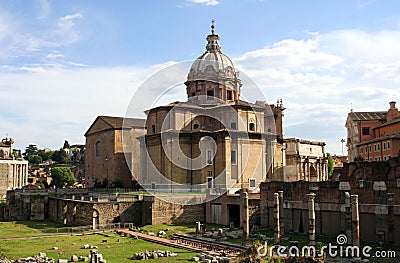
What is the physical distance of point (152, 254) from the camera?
23.2 m

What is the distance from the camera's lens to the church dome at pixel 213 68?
54.5 meters

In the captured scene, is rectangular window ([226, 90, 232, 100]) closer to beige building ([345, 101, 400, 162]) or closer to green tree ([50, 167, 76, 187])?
beige building ([345, 101, 400, 162])

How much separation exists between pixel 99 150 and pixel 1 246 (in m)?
→ 34.7

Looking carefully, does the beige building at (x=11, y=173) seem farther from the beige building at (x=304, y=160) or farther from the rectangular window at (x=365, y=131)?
the rectangular window at (x=365, y=131)

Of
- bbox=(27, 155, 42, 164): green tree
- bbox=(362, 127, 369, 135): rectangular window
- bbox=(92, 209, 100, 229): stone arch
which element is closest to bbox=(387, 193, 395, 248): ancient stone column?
bbox=(92, 209, 100, 229): stone arch

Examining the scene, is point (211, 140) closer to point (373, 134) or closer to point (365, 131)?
point (373, 134)

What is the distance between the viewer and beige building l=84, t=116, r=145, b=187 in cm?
5666

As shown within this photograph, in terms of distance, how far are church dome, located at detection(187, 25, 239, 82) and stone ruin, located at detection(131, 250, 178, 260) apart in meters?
33.1

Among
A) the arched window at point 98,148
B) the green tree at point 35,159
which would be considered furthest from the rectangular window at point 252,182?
the green tree at point 35,159

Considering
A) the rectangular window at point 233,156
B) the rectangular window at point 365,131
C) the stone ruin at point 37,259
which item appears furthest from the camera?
the rectangular window at point 365,131

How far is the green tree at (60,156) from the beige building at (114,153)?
79713 mm

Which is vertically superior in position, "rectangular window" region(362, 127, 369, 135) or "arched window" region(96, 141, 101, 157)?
"rectangular window" region(362, 127, 369, 135)

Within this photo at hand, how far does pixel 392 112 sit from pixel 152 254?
123ft

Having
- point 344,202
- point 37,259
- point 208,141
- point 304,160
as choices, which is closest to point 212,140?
point 208,141
